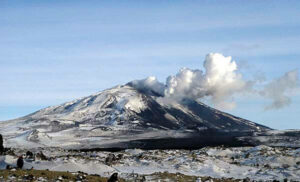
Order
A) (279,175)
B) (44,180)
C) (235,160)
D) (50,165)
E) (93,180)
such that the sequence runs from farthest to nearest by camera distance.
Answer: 1. (235,160)
2. (279,175)
3. (50,165)
4. (93,180)
5. (44,180)

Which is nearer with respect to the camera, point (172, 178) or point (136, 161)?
point (172, 178)

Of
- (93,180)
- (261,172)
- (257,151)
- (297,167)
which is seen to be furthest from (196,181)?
(257,151)

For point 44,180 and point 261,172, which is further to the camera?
point 261,172

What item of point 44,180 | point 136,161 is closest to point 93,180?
point 44,180

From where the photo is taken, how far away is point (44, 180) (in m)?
36.8

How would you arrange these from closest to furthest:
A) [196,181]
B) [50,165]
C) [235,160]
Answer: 1. [196,181]
2. [50,165]
3. [235,160]

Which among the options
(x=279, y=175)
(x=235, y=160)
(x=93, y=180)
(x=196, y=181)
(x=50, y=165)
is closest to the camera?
(x=93, y=180)

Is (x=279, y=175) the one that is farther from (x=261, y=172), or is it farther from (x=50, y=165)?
(x=50, y=165)

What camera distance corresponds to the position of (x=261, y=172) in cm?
6775

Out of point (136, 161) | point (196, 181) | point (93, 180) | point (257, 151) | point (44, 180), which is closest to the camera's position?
point (44, 180)

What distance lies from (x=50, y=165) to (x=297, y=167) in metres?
43.3

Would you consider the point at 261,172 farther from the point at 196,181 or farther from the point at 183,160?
the point at 196,181

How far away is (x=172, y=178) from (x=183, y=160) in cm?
2640

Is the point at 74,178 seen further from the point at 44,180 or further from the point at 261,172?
the point at 261,172
